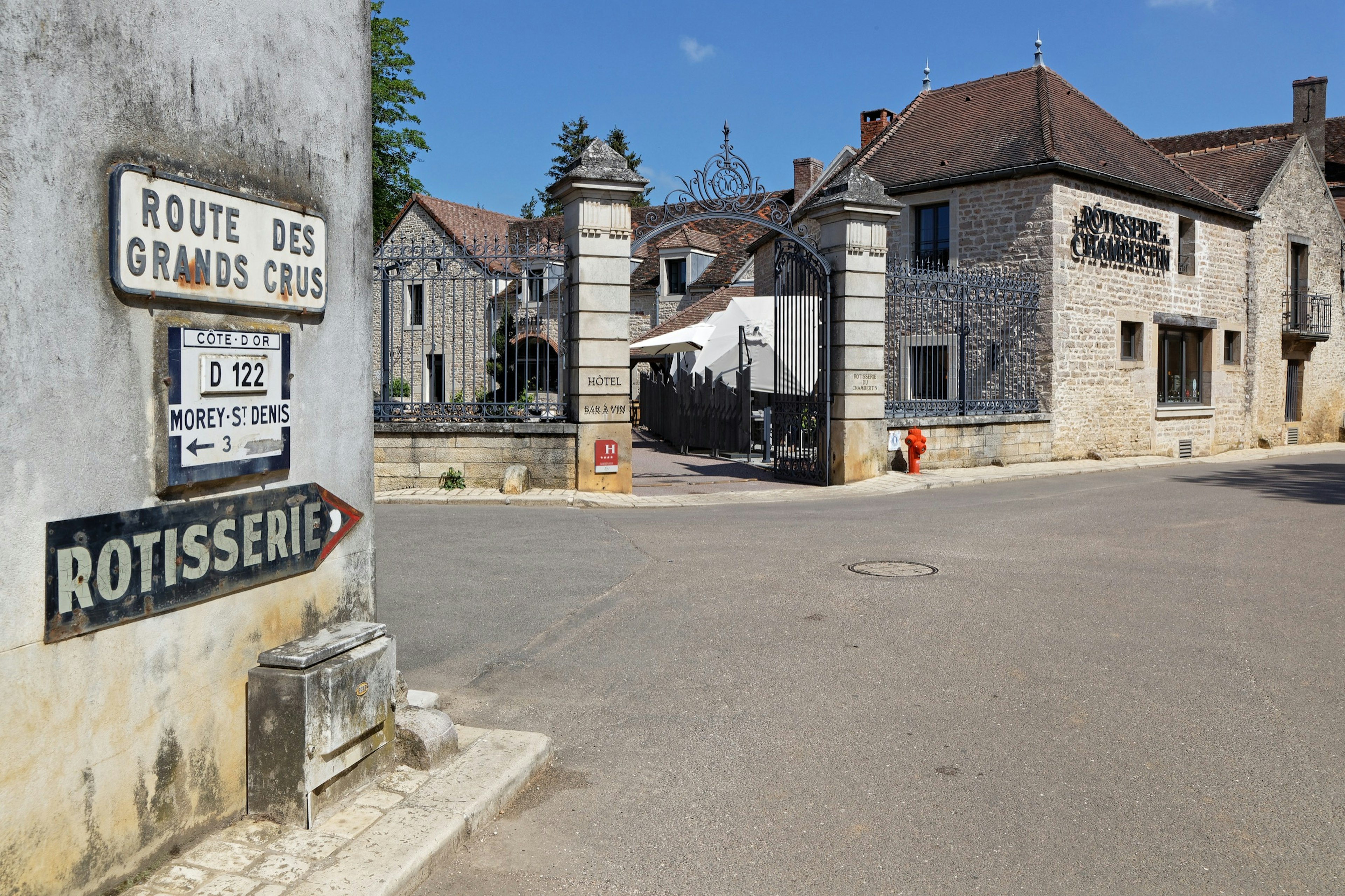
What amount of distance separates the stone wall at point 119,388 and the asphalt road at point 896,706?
0.93 meters

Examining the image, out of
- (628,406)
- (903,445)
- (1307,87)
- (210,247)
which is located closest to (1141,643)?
(210,247)

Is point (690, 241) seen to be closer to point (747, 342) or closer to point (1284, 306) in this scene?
point (747, 342)

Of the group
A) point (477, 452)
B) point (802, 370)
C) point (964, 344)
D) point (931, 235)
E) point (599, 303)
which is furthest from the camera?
point (931, 235)

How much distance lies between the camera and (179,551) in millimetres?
3047

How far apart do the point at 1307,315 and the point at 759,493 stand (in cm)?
1996

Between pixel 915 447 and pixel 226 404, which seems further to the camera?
pixel 915 447

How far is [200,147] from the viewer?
10.2ft

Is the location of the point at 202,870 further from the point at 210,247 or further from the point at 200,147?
the point at 200,147

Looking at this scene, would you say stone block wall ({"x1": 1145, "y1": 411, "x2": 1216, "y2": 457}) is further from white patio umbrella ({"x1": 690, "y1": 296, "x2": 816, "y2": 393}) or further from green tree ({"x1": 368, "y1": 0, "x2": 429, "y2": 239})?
green tree ({"x1": 368, "y1": 0, "x2": 429, "y2": 239})

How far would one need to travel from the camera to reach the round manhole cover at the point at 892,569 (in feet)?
25.7

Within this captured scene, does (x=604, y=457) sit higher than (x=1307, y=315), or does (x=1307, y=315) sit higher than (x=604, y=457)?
(x=1307, y=315)

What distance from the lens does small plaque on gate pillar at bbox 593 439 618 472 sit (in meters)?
13.2

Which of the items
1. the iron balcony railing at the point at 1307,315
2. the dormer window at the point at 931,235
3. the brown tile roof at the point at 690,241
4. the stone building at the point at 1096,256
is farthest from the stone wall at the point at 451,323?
the iron balcony railing at the point at 1307,315

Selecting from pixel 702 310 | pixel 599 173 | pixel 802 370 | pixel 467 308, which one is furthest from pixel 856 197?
pixel 702 310
